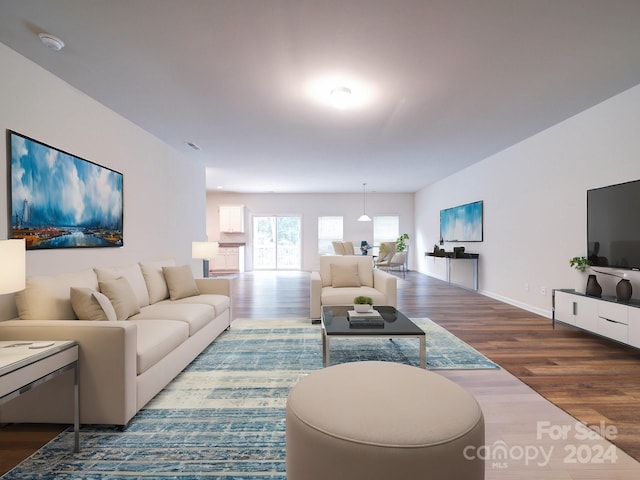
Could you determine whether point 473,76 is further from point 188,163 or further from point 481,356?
point 188,163

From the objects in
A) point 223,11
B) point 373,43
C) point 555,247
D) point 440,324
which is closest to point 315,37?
point 373,43

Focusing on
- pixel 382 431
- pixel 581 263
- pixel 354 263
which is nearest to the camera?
pixel 382 431

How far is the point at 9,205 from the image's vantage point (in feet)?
7.79

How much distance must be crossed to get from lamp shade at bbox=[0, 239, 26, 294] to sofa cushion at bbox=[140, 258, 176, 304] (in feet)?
5.50

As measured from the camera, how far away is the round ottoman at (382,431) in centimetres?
101

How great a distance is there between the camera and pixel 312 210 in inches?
420

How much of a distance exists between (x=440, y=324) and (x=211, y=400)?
297cm

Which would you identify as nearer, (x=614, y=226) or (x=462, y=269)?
(x=614, y=226)

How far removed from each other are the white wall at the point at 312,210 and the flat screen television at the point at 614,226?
23.4 ft

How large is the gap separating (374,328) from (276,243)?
8.42 meters

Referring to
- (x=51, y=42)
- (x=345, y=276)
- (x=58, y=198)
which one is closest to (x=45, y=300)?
(x=58, y=198)

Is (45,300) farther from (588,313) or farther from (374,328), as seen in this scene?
(588,313)

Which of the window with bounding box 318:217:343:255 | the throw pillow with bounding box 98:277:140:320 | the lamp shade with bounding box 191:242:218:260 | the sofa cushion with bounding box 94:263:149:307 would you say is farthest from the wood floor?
the window with bounding box 318:217:343:255

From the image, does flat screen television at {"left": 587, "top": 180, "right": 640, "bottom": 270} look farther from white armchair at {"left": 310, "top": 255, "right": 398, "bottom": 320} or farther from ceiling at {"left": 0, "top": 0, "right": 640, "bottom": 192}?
white armchair at {"left": 310, "top": 255, "right": 398, "bottom": 320}
